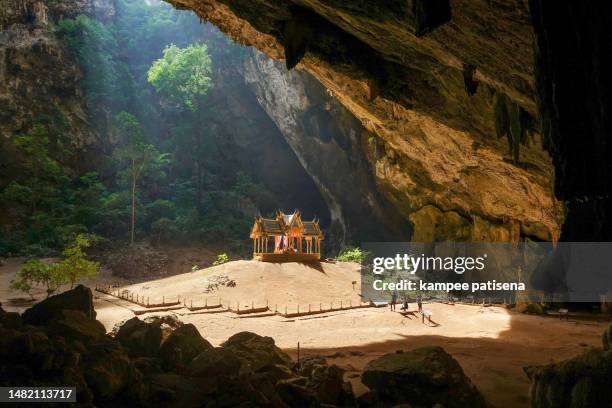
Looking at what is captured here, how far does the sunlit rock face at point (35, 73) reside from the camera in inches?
1297

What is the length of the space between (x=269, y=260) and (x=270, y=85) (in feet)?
65.4

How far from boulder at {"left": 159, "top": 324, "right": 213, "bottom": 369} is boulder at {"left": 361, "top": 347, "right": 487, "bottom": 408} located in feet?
14.9

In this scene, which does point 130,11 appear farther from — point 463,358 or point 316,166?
point 463,358

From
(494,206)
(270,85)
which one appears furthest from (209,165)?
(494,206)

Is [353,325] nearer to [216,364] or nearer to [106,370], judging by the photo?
[216,364]

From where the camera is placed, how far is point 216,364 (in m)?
9.18

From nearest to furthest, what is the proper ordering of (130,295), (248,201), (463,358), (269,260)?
(463,358), (130,295), (269,260), (248,201)

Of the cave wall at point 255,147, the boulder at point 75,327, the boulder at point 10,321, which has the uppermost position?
the cave wall at point 255,147

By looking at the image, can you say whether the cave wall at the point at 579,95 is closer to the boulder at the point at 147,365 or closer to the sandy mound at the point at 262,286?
the boulder at the point at 147,365

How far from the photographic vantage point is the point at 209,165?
147ft

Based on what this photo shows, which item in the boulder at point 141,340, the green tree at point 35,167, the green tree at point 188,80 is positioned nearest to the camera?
the boulder at point 141,340

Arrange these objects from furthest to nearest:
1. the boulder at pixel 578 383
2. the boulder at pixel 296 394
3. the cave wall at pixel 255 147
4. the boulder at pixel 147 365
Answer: the cave wall at pixel 255 147 < the boulder at pixel 147 365 < the boulder at pixel 296 394 < the boulder at pixel 578 383

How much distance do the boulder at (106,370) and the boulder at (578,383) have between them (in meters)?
7.96

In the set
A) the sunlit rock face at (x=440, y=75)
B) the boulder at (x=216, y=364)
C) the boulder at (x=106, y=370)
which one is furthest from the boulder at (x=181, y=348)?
the sunlit rock face at (x=440, y=75)
